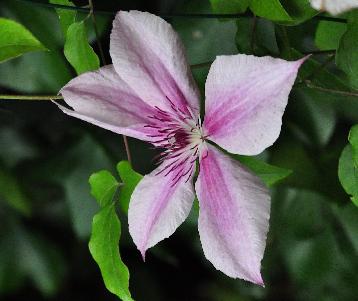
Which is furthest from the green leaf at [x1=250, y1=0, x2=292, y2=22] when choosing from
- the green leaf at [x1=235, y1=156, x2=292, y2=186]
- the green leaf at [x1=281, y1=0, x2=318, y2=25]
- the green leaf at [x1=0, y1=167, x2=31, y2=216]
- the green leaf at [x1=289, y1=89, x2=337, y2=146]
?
the green leaf at [x1=0, y1=167, x2=31, y2=216]

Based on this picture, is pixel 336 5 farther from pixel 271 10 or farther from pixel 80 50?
pixel 80 50

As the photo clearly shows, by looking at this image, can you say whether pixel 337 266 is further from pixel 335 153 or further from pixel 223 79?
pixel 223 79

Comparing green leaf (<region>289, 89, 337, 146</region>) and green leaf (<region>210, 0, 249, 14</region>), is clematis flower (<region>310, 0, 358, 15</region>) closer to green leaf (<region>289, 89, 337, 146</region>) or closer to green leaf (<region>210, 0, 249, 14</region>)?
green leaf (<region>210, 0, 249, 14</region>)

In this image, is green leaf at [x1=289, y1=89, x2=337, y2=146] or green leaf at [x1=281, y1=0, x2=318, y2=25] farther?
green leaf at [x1=289, y1=89, x2=337, y2=146]

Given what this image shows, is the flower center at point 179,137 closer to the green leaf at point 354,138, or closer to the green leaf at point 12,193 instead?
the green leaf at point 354,138

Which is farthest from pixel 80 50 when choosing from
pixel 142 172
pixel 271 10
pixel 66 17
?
pixel 142 172

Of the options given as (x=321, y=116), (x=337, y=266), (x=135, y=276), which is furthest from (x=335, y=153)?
(x=135, y=276)
